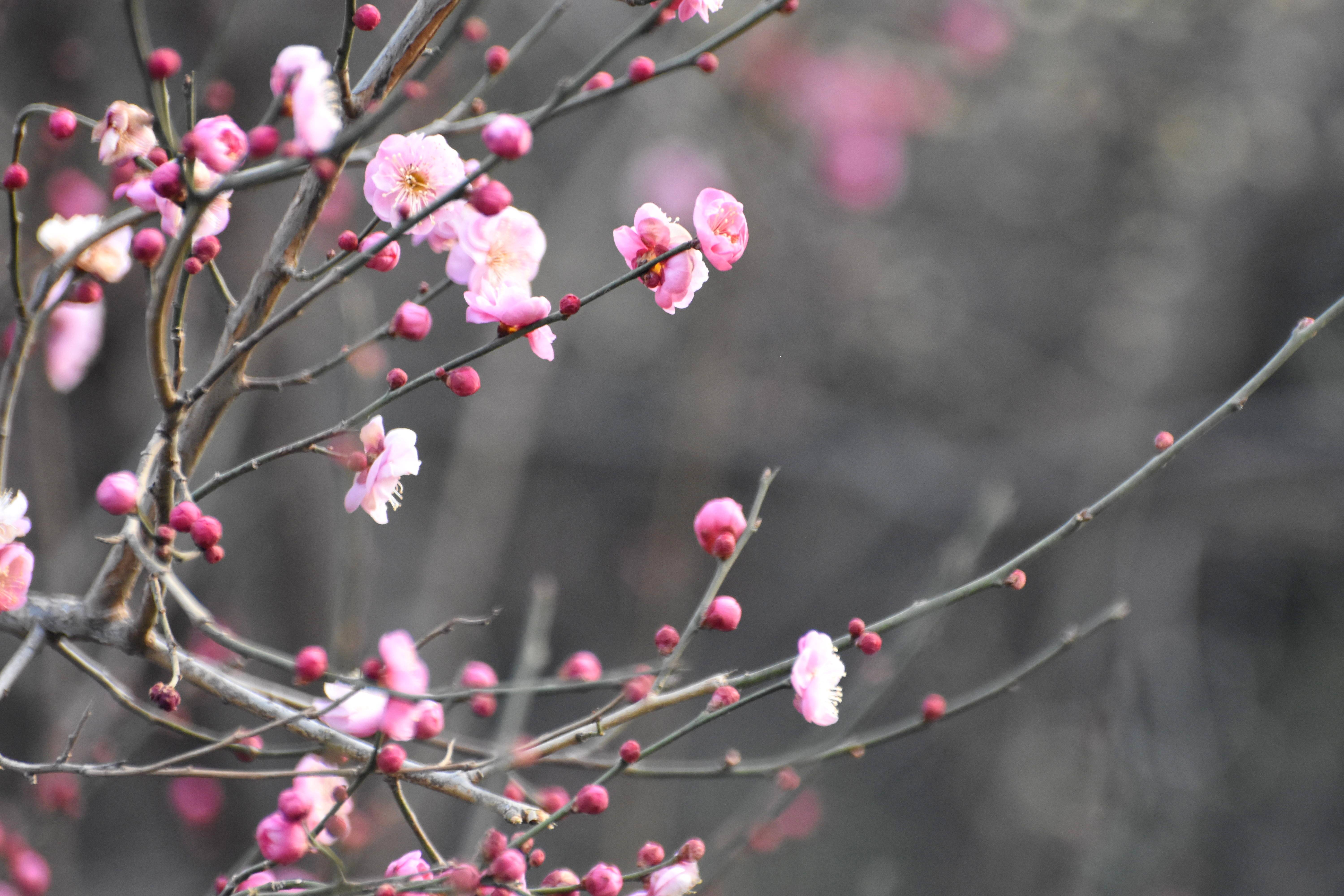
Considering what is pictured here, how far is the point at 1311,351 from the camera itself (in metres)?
4.85

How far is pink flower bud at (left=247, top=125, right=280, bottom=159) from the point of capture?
0.90 m

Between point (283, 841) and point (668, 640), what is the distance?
0.48 metres

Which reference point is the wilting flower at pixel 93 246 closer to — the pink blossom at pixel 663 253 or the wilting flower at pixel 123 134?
the wilting flower at pixel 123 134

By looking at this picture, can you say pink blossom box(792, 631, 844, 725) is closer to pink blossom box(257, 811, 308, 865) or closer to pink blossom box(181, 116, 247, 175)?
pink blossom box(257, 811, 308, 865)

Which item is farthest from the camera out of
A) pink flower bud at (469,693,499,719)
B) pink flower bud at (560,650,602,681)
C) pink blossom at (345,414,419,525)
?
pink flower bud at (560,650,602,681)

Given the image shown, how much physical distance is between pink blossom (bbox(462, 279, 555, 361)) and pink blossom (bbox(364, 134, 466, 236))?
10 cm

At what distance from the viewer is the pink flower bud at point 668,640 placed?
1.21m

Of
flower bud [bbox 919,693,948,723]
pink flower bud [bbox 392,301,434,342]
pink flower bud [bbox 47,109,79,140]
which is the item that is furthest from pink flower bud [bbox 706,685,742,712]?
pink flower bud [bbox 47,109,79,140]

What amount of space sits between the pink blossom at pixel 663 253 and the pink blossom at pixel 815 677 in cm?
43

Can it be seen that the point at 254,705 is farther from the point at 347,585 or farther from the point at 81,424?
the point at 81,424

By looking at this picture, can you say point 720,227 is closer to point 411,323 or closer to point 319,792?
point 411,323

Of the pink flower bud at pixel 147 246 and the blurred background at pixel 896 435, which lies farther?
the blurred background at pixel 896 435

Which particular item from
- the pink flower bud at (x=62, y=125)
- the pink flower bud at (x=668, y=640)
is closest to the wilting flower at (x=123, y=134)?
the pink flower bud at (x=62, y=125)

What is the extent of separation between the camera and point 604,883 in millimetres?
1070
